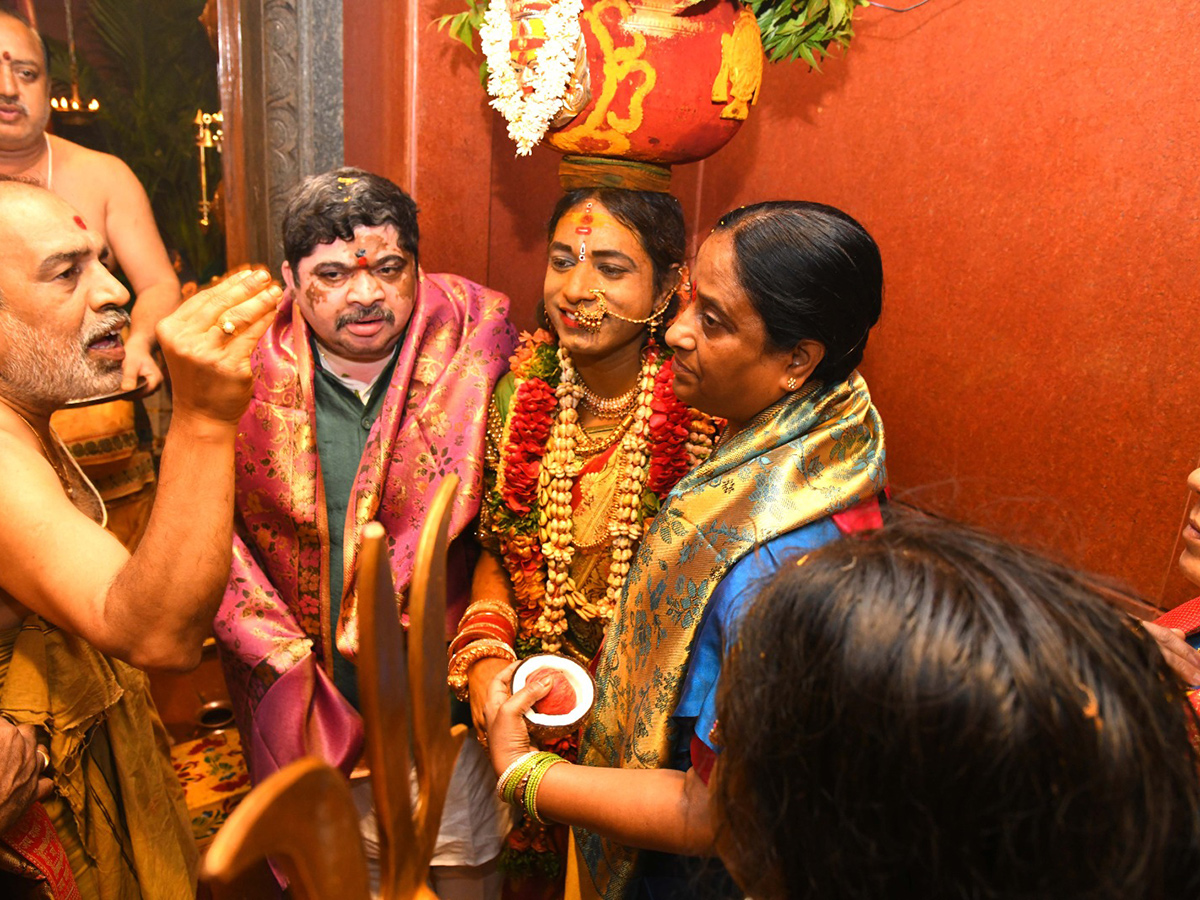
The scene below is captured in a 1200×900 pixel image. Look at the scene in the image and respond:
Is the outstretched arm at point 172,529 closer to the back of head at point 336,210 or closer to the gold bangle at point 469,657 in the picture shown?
the gold bangle at point 469,657

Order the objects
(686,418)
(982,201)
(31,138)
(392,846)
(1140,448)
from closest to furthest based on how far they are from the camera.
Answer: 1. (392,846)
2. (1140,448)
3. (686,418)
4. (982,201)
5. (31,138)

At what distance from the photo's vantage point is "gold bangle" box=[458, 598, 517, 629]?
2.06 meters

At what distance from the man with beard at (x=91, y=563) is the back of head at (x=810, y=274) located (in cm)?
82

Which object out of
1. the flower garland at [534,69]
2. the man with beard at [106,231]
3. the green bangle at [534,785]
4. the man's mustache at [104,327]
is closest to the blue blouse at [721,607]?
the green bangle at [534,785]

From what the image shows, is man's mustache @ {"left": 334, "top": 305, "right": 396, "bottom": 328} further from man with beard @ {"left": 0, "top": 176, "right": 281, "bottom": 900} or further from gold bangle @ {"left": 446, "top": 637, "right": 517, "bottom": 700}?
gold bangle @ {"left": 446, "top": 637, "right": 517, "bottom": 700}

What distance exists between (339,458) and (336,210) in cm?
64

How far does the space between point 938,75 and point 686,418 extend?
128 centimetres

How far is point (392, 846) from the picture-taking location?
683mm

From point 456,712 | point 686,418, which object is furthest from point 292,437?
point 686,418

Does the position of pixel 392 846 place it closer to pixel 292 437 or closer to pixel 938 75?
pixel 292 437

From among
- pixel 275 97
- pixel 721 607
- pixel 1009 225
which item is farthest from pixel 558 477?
pixel 275 97

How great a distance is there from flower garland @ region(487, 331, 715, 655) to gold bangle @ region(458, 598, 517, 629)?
4cm

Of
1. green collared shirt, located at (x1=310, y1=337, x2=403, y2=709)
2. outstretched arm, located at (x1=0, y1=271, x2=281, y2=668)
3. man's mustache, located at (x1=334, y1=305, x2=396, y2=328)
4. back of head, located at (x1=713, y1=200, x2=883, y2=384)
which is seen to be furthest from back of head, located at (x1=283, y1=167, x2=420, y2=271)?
back of head, located at (x1=713, y1=200, x2=883, y2=384)

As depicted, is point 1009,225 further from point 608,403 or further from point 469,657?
point 469,657
